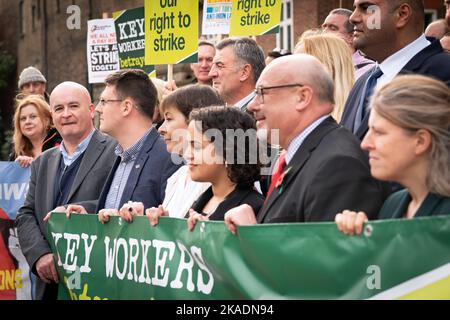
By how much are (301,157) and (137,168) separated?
2.17m

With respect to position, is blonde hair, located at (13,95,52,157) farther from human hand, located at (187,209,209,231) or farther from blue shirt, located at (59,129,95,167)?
human hand, located at (187,209,209,231)

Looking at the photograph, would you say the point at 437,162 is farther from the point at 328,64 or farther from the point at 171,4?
the point at 171,4

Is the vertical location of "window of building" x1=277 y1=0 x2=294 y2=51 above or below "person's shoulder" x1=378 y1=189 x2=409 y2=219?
above

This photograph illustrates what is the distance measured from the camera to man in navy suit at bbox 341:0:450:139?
19.0 feet

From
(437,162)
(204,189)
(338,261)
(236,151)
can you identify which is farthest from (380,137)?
(204,189)

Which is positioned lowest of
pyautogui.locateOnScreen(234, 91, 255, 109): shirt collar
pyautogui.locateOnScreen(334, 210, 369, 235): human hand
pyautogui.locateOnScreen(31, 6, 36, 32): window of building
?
pyautogui.locateOnScreen(334, 210, 369, 235): human hand

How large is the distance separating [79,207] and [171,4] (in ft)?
13.7

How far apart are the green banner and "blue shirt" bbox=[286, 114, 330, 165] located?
21.4 inches

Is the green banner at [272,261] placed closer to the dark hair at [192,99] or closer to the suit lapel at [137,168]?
the suit lapel at [137,168]

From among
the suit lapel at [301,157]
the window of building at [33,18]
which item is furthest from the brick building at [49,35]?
the suit lapel at [301,157]

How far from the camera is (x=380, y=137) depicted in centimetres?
443

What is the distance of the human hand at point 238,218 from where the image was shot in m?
4.83

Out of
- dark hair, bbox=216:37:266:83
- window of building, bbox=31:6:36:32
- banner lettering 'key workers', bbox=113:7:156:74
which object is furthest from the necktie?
window of building, bbox=31:6:36:32

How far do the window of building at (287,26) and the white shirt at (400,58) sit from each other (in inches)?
619
